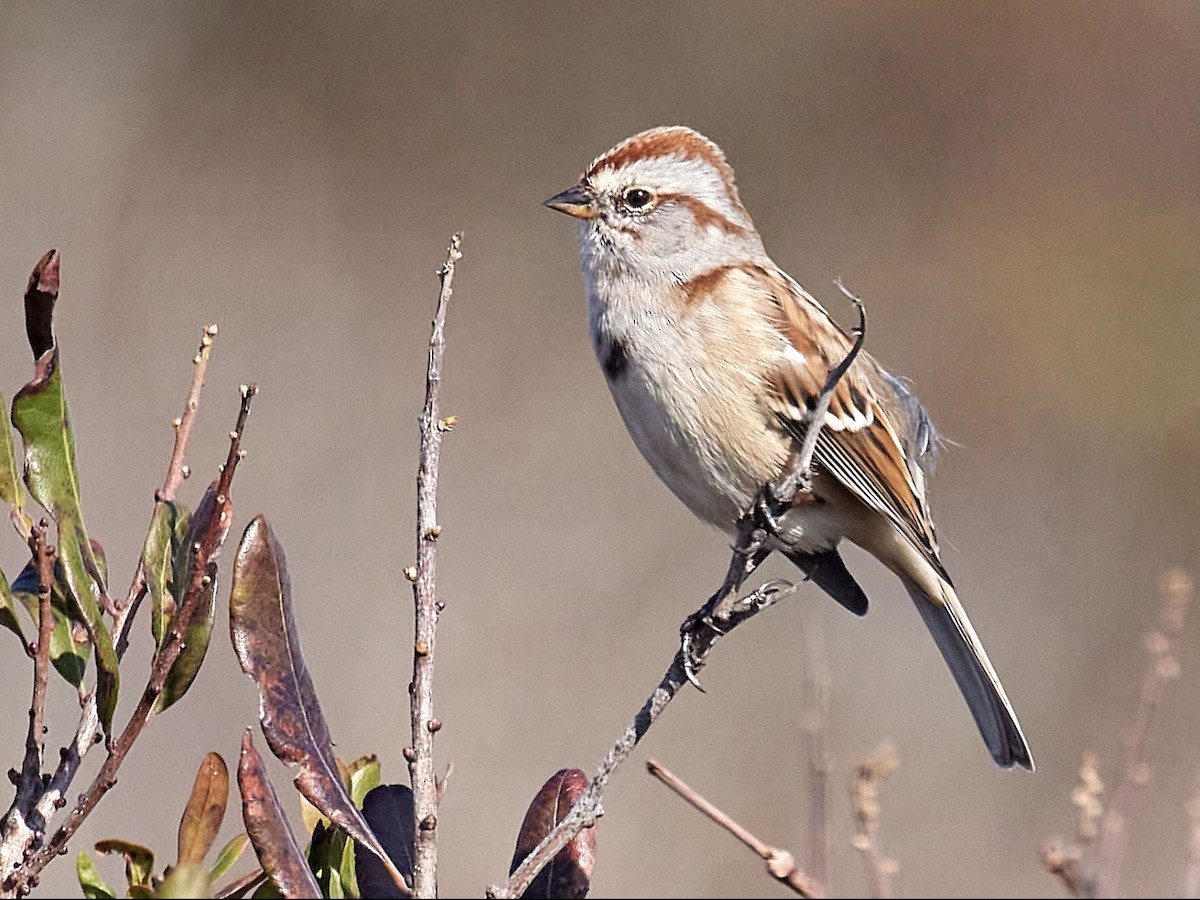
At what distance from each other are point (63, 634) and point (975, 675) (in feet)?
6.66

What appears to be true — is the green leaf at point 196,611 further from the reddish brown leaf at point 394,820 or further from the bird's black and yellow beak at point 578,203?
the bird's black and yellow beak at point 578,203

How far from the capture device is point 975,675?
3041 mm

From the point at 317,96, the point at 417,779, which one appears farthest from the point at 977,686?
the point at 317,96

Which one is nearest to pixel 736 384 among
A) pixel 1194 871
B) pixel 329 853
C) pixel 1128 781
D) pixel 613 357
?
pixel 613 357

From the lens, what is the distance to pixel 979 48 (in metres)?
7.30

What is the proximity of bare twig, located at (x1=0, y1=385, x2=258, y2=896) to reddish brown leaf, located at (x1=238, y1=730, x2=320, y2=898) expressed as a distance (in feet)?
0.32

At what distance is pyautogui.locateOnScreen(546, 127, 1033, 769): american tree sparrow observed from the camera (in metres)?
2.71

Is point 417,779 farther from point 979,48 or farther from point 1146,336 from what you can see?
point 979,48

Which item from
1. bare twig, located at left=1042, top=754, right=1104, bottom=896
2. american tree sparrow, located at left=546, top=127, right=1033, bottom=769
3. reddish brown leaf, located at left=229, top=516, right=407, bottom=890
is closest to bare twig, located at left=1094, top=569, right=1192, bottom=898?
bare twig, located at left=1042, top=754, right=1104, bottom=896

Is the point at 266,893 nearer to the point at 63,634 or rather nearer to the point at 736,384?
the point at 63,634

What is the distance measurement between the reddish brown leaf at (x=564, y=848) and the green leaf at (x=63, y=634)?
17.8 inches

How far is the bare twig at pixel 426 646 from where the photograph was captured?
130 cm

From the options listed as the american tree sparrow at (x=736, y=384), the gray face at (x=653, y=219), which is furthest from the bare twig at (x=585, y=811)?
the gray face at (x=653, y=219)

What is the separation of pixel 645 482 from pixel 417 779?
4757 mm
